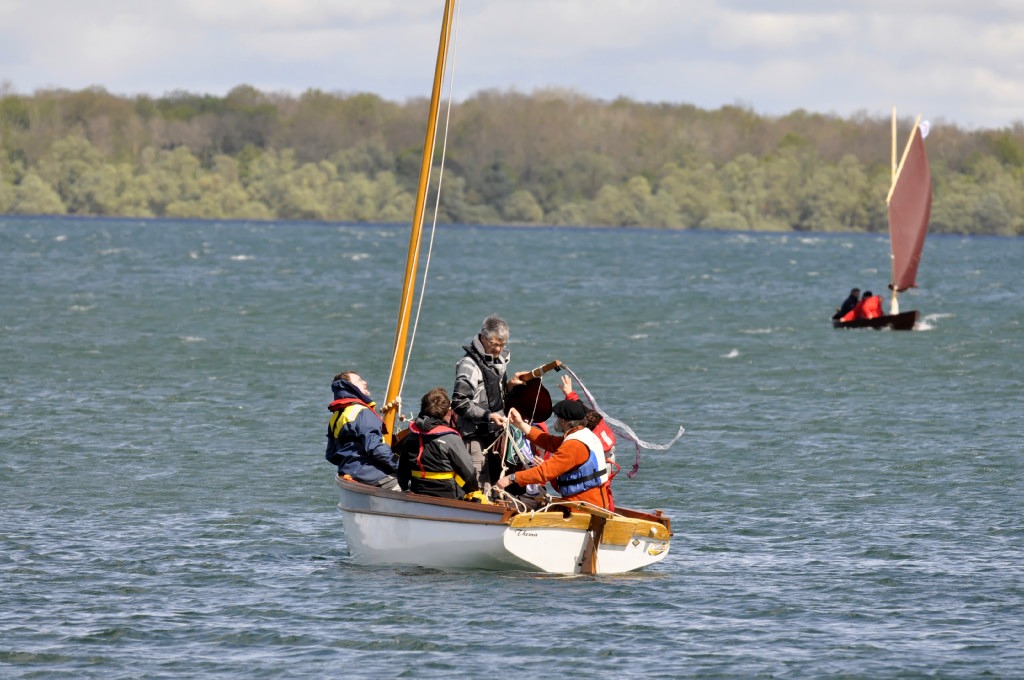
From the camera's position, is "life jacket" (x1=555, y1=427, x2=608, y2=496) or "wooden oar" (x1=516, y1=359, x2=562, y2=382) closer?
"wooden oar" (x1=516, y1=359, x2=562, y2=382)

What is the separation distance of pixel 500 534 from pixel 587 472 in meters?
1.18

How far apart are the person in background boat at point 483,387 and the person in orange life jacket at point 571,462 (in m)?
0.33

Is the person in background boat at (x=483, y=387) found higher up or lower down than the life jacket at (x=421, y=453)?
higher up

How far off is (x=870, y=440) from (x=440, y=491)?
1509 centimetres

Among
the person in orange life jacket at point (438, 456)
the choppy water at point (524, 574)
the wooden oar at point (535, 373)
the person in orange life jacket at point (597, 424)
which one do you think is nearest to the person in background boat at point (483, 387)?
the wooden oar at point (535, 373)

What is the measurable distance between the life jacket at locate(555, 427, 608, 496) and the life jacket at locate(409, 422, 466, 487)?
45.0 inches

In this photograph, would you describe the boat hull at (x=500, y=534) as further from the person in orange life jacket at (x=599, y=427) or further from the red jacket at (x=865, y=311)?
the red jacket at (x=865, y=311)

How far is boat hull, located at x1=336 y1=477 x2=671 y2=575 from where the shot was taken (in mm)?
16859

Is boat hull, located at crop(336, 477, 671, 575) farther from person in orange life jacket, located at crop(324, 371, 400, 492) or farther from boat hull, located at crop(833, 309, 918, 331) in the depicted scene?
boat hull, located at crop(833, 309, 918, 331)

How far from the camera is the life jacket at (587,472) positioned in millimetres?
17078

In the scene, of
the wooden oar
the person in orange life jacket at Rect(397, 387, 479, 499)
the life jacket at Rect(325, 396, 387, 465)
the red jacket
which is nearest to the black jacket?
the person in orange life jacket at Rect(397, 387, 479, 499)

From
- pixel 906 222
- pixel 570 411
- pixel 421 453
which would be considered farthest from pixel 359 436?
pixel 906 222

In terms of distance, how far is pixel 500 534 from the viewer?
55.4ft

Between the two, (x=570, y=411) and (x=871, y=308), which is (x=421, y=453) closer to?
(x=570, y=411)
